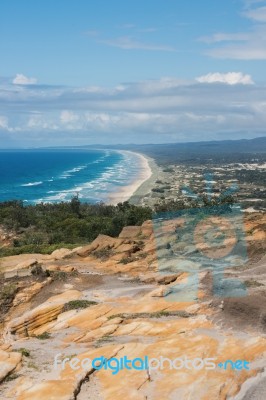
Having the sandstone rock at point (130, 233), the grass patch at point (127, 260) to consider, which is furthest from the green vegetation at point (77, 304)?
the sandstone rock at point (130, 233)

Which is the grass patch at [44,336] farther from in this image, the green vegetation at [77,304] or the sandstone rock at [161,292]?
the sandstone rock at [161,292]

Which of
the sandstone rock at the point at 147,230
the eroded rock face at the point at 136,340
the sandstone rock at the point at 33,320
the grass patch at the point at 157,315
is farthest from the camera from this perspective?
the sandstone rock at the point at 147,230

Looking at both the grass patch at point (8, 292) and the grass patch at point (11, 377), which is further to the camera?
the grass patch at point (8, 292)

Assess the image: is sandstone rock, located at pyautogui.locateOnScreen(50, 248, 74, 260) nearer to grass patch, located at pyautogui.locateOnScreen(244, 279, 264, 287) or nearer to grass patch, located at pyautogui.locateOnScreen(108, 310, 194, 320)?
grass patch, located at pyautogui.locateOnScreen(244, 279, 264, 287)

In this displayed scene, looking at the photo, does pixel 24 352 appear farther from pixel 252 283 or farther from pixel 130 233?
pixel 130 233

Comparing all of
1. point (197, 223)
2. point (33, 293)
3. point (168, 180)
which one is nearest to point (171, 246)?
point (197, 223)

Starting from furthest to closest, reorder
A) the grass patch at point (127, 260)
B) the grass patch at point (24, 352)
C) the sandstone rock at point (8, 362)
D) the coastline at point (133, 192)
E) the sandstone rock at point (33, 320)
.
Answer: the coastline at point (133, 192) → the grass patch at point (127, 260) → the sandstone rock at point (33, 320) → the grass patch at point (24, 352) → the sandstone rock at point (8, 362)
